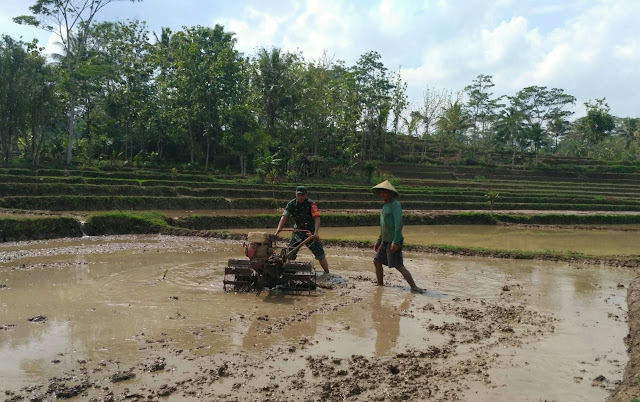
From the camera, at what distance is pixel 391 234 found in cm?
897

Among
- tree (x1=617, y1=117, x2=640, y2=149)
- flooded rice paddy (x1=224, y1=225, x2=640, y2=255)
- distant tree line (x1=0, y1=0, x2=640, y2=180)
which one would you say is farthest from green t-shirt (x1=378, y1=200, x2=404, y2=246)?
tree (x1=617, y1=117, x2=640, y2=149)

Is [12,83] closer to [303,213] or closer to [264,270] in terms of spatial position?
[303,213]

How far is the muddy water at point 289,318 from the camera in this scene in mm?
5223

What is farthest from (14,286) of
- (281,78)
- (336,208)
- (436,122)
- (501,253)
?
(436,122)

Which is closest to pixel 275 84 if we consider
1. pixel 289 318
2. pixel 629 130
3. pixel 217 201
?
pixel 217 201

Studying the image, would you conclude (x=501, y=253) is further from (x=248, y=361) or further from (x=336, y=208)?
(x=336, y=208)

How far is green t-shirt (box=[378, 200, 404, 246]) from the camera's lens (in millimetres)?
8836

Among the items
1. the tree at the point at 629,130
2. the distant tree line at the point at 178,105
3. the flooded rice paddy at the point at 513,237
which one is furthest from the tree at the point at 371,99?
the tree at the point at 629,130

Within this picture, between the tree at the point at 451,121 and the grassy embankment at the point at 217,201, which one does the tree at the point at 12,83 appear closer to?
the grassy embankment at the point at 217,201

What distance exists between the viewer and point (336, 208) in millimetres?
25844

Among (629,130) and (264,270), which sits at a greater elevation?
(629,130)

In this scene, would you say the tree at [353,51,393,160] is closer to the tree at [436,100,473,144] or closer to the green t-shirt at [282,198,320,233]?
the tree at [436,100,473,144]

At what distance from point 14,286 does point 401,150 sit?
46.9 meters

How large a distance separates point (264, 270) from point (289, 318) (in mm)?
1422
